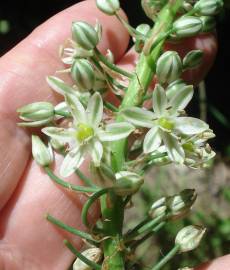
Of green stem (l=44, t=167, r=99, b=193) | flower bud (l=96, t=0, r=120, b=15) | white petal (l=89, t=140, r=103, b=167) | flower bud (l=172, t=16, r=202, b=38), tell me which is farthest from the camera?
flower bud (l=96, t=0, r=120, b=15)

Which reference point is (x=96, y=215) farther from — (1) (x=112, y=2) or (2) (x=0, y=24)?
(2) (x=0, y=24)

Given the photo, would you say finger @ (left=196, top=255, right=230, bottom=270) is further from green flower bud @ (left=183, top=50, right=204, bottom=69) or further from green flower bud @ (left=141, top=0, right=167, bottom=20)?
green flower bud @ (left=141, top=0, right=167, bottom=20)

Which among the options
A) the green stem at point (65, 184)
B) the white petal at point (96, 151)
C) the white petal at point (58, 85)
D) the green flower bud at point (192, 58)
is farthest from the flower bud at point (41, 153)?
the green flower bud at point (192, 58)

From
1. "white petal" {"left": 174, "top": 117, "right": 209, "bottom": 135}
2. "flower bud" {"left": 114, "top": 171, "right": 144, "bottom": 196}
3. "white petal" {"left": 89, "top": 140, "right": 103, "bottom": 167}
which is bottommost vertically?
"flower bud" {"left": 114, "top": 171, "right": 144, "bottom": 196}

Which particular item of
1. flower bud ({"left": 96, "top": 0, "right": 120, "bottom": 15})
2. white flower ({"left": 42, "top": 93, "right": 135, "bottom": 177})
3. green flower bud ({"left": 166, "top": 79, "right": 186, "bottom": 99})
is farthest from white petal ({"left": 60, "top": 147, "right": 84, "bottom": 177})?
flower bud ({"left": 96, "top": 0, "right": 120, "bottom": 15})

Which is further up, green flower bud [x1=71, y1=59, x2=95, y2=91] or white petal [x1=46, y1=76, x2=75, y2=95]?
green flower bud [x1=71, y1=59, x2=95, y2=91]

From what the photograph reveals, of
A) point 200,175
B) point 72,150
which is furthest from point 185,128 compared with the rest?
point 200,175

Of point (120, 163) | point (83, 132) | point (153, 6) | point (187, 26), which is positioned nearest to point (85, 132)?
point (83, 132)

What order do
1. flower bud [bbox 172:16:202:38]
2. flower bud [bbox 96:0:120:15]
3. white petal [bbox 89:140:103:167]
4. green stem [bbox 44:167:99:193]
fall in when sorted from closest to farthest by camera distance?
1. white petal [bbox 89:140:103:167]
2. green stem [bbox 44:167:99:193]
3. flower bud [bbox 172:16:202:38]
4. flower bud [bbox 96:0:120:15]

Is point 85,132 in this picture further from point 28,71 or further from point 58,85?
point 28,71
